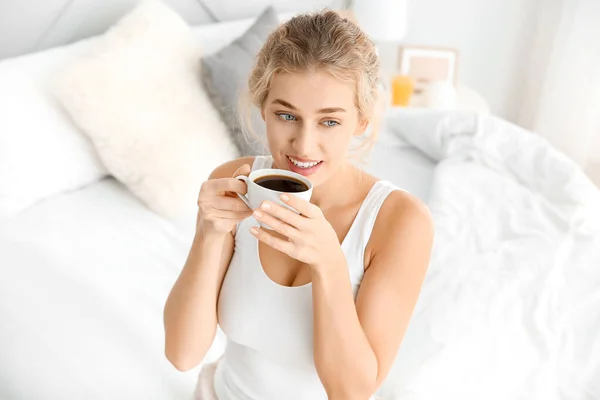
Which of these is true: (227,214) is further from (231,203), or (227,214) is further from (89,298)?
(89,298)

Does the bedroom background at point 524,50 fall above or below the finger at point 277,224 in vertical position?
below

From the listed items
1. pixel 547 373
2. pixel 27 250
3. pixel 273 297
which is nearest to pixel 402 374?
pixel 547 373

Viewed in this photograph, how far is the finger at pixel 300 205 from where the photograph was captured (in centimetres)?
81

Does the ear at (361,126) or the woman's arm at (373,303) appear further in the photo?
the ear at (361,126)

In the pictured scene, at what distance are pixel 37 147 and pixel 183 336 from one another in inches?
34.9

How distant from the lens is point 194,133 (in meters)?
1.97

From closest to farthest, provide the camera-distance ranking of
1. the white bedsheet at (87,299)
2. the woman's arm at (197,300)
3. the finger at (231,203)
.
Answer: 1. the finger at (231,203)
2. the woman's arm at (197,300)
3. the white bedsheet at (87,299)

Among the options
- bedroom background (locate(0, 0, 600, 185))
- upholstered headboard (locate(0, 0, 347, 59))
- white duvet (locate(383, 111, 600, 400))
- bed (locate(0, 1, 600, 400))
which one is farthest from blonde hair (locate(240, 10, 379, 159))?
bedroom background (locate(0, 0, 600, 185))

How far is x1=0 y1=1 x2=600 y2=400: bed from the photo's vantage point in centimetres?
135

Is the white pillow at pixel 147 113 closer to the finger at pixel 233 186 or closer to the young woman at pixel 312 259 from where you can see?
the young woman at pixel 312 259

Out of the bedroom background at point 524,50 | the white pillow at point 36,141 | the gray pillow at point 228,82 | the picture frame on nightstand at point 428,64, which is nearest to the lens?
the white pillow at point 36,141

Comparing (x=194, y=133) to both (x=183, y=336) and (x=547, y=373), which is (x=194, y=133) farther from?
(x=547, y=373)

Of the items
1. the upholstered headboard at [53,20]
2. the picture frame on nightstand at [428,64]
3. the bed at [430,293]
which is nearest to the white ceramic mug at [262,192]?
the bed at [430,293]

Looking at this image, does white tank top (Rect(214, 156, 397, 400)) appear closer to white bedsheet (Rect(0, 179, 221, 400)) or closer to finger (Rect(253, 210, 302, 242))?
finger (Rect(253, 210, 302, 242))
